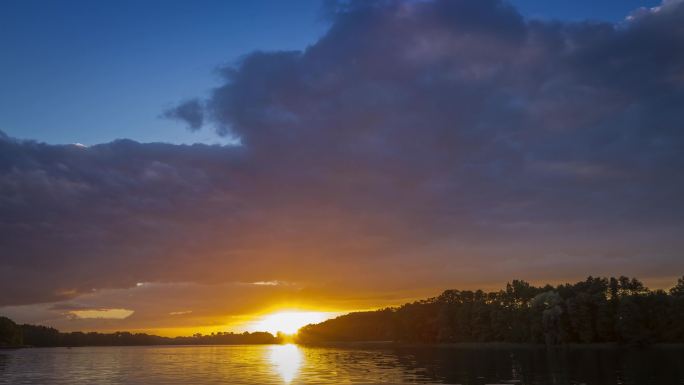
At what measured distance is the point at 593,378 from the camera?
224 ft

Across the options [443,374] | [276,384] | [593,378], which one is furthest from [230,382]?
[593,378]

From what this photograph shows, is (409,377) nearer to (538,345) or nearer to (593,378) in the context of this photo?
(593,378)

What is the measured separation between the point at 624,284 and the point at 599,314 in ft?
59.3

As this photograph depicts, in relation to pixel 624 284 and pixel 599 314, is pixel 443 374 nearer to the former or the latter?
pixel 599 314

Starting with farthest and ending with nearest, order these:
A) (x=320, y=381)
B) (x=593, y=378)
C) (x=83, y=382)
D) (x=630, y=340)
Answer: (x=630, y=340) → (x=83, y=382) → (x=320, y=381) → (x=593, y=378)

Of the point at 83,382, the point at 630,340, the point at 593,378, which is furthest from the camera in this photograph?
the point at 630,340

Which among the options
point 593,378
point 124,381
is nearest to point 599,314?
point 593,378

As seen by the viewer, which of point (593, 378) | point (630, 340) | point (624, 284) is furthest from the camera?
point (624, 284)

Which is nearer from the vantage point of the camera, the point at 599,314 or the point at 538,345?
the point at 599,314

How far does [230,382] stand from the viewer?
247 feet

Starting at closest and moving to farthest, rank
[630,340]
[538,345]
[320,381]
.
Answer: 1. [320,381]
2. [630,340]
3. [538,345]

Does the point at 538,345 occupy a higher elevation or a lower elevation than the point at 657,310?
lower

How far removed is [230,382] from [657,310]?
14057 cm

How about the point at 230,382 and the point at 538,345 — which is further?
the point at 538,345
